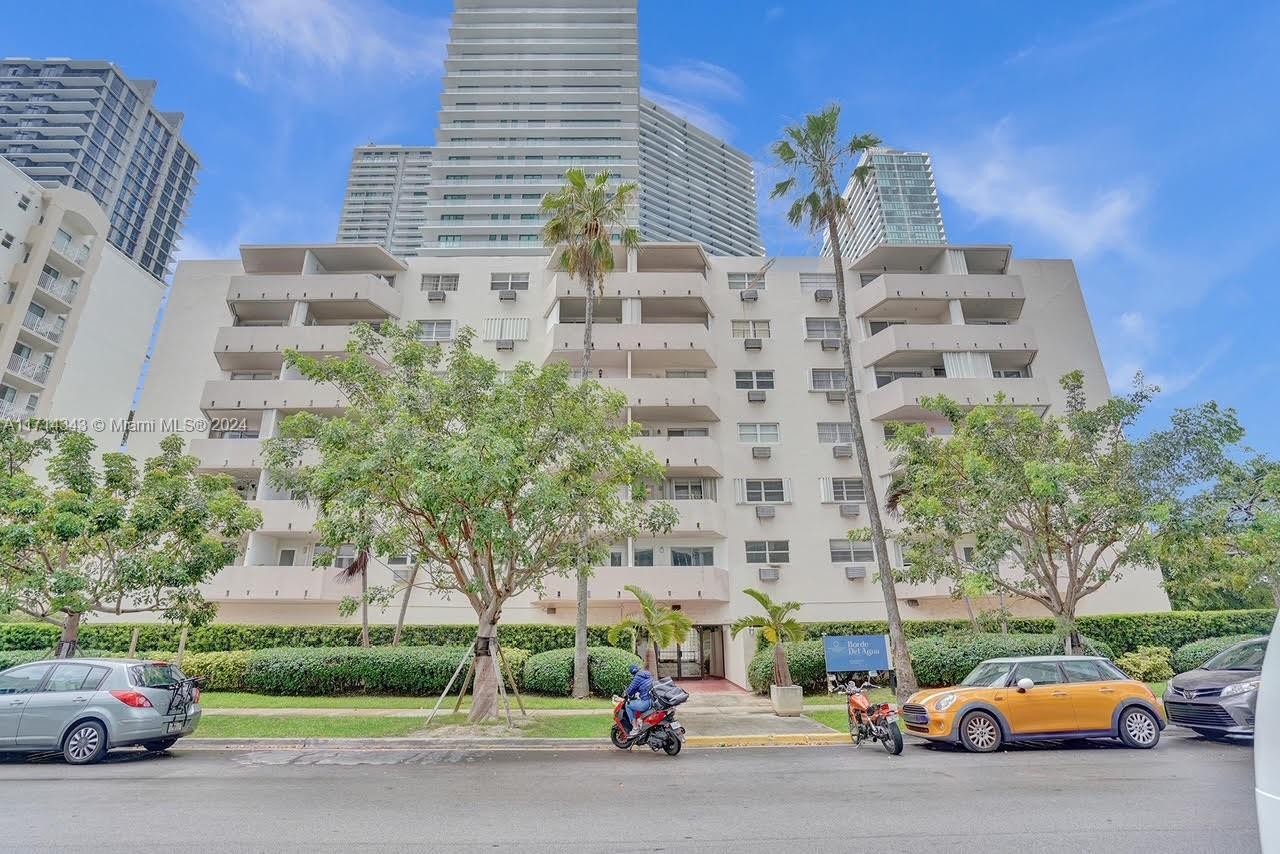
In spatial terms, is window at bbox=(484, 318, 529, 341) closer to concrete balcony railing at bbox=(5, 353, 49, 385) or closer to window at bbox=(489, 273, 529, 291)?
window at bbox=(489, 273, 529, 291)

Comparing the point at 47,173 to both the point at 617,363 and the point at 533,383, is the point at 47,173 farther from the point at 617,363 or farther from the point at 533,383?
the point at 533,383

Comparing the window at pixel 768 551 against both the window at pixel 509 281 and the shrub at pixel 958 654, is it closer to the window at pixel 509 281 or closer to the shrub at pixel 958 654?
the shrub at pixel 958 654

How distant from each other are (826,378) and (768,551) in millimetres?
8579

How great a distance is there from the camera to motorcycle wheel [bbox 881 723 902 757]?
10.4 m

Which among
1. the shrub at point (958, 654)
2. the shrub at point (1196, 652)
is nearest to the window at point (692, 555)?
the shrub at point (958, 654)

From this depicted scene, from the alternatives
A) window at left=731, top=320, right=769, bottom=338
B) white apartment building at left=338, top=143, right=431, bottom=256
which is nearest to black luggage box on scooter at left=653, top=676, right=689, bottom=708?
window at left=731, top=320, right=769, bottom=338

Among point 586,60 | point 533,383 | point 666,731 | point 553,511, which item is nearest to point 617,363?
point 533,383

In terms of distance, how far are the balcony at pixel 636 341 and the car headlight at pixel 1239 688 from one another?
19862mm

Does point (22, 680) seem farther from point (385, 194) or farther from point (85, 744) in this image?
point (385, 194)

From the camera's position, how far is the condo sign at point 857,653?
1609 cm

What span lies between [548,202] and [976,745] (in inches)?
730

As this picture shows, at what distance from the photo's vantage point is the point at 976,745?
10.6 metres

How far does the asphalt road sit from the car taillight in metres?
0.91

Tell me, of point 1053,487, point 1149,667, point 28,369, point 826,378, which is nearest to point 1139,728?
point 1053,487
